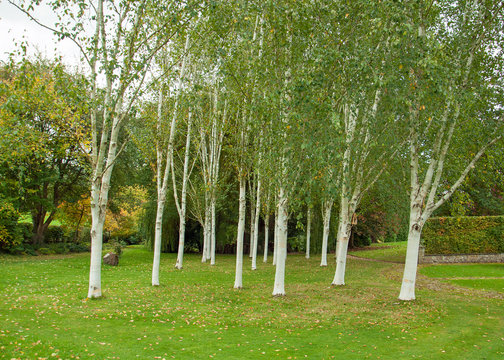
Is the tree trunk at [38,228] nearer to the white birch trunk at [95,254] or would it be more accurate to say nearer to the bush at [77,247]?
the bush at [77,247]

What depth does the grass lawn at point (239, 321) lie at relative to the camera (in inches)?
261

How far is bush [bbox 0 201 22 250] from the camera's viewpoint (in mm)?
20438

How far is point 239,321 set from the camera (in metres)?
8.84

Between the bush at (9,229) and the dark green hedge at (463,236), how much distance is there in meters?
25.6

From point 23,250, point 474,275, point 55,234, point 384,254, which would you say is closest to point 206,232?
point 23,250

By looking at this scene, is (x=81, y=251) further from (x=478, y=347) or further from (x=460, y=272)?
(x=478, y=347)

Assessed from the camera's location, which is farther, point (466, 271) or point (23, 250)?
point (23, 250)

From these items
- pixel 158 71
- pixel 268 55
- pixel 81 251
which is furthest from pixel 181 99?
pixel 81 251

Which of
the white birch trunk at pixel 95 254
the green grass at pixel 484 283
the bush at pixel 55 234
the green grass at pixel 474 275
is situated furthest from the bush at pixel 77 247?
the green grass at pixel 484 283

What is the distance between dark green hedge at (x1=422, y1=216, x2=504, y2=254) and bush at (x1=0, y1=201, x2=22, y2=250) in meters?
25.6

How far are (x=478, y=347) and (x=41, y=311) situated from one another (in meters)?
9.64

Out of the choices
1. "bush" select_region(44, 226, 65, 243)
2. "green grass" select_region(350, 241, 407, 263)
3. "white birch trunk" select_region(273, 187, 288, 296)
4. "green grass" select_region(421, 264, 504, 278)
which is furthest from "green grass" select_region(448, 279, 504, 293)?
"bush" select_region(44, 226, 65, 243)

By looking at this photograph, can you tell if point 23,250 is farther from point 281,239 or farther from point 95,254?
point 281,239

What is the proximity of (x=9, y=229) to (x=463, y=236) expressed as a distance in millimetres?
29142
